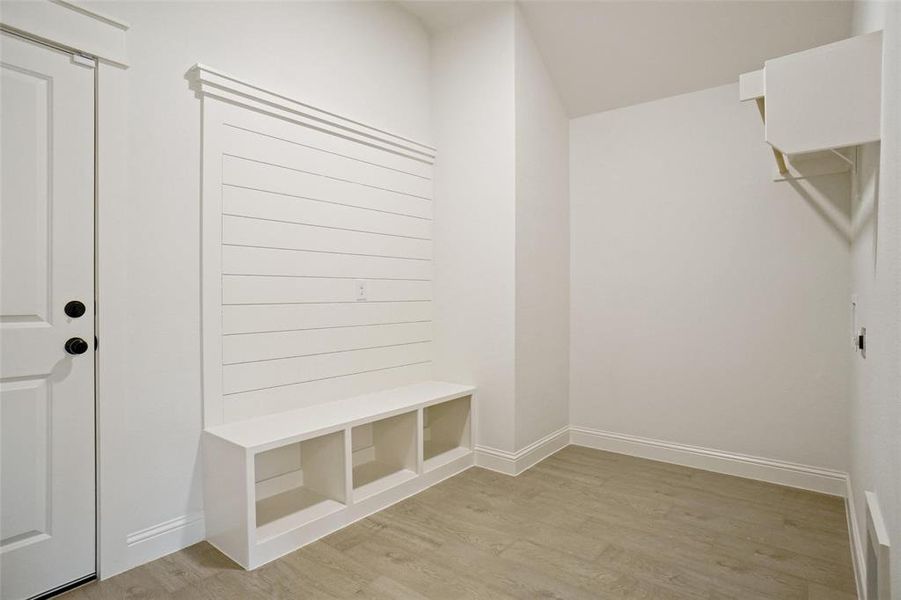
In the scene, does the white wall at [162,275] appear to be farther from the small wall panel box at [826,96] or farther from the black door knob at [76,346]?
the small wall panel box at [826,96]

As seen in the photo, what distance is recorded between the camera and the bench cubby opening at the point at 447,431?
123 inches

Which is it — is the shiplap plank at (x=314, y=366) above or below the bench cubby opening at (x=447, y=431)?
above

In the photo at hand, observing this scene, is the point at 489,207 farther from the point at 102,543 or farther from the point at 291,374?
the point at 102,543

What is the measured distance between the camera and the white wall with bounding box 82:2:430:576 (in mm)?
1965

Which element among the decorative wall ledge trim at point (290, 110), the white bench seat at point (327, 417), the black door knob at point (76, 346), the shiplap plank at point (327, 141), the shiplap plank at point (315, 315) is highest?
the decorative wall ledge trim at point (290, 110)

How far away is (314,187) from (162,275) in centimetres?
91

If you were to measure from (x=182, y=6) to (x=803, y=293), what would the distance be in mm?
3430

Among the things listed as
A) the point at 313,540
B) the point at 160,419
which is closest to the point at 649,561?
the point at 313,540

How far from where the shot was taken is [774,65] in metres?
1.65

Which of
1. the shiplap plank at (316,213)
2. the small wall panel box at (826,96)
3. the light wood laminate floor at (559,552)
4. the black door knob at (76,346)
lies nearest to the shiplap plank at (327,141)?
the shiplap plank at (316,213)

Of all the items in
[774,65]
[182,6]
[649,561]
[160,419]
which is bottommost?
[649,561]

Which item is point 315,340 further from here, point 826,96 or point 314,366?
point 826,96

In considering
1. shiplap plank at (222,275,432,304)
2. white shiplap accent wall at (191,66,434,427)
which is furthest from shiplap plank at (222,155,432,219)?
shiplap plank at (222,275,432,304)

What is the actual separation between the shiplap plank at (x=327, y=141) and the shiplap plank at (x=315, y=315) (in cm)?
85
